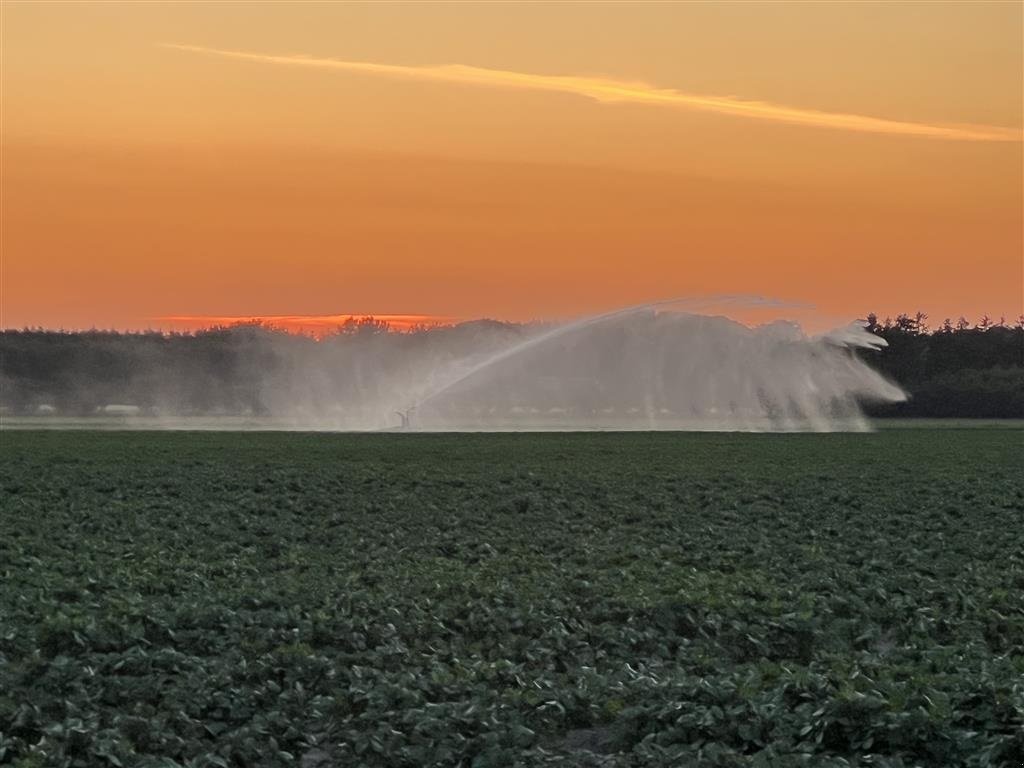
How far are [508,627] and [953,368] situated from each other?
108963mm

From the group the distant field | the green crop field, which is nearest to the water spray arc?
the distant field

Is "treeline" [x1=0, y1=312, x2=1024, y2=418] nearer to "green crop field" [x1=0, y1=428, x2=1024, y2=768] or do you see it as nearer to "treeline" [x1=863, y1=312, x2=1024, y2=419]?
"treeline" [x1=863, y1=312, x2=1024, y2=419]

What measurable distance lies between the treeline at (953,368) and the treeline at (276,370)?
0.08 m

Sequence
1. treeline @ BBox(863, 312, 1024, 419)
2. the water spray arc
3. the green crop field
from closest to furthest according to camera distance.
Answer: the green crop field → the water spray arc → treeline @ BBox(863, 312, 1024, 419)

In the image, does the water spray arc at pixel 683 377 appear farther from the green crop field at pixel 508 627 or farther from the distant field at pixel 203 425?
the green crop field at pixel 508 627

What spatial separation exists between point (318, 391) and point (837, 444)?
41297 millimetres

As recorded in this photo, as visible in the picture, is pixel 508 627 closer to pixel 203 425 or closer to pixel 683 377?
pixel 683 377

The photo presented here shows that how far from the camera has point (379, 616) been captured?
50.0 feet

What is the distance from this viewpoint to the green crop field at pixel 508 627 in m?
10.8

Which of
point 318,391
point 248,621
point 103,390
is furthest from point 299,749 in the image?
point 103,390

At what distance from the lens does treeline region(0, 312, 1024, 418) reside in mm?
88062

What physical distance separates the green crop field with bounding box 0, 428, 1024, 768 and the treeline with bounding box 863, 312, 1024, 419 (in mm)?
74259

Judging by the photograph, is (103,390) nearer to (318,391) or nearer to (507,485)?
(318,391)

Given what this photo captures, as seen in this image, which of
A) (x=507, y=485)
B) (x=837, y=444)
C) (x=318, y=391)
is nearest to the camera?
(x=507, y=485)
